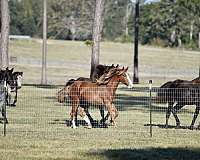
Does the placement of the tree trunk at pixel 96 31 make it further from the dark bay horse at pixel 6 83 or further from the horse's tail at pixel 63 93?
the horse's tail at pixel 63 93

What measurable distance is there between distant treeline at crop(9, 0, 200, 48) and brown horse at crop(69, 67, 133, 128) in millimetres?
93446

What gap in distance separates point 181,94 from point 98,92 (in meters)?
2.84

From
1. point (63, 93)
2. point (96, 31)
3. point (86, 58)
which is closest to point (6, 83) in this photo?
point (63, 93)

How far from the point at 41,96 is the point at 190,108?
26.7 ft

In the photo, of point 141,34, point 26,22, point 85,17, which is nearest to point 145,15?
point 141,34

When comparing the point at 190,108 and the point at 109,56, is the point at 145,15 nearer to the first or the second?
the point at 109,56

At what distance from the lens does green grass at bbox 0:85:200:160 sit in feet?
46.7

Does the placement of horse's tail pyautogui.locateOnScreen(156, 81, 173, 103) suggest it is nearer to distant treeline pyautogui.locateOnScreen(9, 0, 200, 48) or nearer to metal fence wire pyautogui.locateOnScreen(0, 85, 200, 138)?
metal fence wire pyautogui.locateOnScreen(0, 85, 200, 138)

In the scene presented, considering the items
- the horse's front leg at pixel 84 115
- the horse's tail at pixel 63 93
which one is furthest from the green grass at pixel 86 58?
the horse's front leg at pixel 84 115

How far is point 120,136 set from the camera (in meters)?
17.9

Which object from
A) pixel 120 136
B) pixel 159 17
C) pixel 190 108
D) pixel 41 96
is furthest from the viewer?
pixel 159 17

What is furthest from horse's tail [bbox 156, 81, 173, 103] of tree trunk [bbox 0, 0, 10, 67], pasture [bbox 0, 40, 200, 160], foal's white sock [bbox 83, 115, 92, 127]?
tree trunk [bbox 0, 0, 10, 67]

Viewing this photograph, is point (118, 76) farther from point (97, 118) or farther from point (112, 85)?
point (97, 118)

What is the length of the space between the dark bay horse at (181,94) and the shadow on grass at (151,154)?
193 inches
